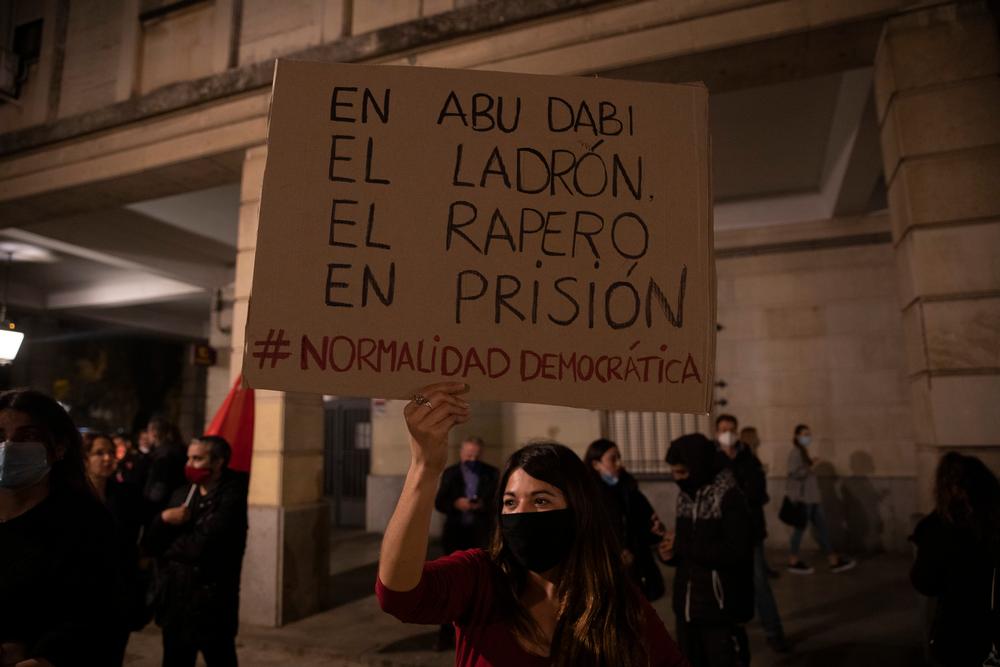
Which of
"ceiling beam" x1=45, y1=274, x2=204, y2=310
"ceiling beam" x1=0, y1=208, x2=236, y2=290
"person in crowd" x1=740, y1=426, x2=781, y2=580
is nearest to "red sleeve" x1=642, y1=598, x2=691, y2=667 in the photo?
"person in crowd" x1=740, y1=426, x2=781, y2=580

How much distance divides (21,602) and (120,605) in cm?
28

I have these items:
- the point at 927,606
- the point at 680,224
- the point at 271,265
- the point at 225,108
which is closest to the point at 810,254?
the point at 927,606

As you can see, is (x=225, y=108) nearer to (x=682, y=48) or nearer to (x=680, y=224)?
(x=682, y=48)

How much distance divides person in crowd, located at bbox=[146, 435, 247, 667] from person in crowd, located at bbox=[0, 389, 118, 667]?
1.48m

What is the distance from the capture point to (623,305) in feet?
5.31

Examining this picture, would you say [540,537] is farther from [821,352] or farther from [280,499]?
[821,352]

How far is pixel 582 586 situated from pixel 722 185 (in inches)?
359

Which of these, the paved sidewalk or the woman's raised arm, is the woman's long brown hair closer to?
the woman's raised arm

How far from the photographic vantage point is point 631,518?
4051mm

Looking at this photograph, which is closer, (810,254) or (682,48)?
(682,48)

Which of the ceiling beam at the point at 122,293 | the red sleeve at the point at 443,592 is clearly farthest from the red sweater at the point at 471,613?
the ceiling beam at the point at 122,293

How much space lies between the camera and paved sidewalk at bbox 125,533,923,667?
477cm

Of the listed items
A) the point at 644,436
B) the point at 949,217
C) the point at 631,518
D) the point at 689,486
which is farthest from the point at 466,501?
the point at 644,436

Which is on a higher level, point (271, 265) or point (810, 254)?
point (810, 254)
